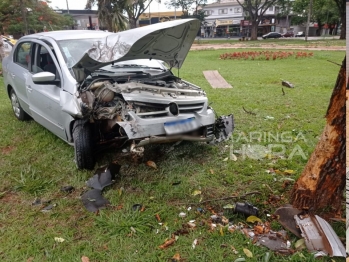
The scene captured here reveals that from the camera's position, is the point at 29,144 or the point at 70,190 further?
the point at 29,144

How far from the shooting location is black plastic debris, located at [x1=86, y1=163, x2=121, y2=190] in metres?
3.30

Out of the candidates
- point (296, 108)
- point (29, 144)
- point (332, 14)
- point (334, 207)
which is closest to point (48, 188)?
point (29, 144)

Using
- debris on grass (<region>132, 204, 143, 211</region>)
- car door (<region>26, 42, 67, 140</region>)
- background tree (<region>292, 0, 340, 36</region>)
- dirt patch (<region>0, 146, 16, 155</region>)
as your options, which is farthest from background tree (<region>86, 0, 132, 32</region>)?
background tree (<region>292, 0, 340, 36</region>)

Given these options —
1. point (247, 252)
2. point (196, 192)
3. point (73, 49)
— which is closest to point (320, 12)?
point (73, 49)

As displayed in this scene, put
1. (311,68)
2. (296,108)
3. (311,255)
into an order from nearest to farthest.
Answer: (311,255), (296,108), (311,68)

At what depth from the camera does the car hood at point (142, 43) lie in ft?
10.6

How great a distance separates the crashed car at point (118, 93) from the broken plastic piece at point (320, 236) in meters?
1.58

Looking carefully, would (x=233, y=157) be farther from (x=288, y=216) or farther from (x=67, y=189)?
(x=67, y=189)

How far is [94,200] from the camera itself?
3062 mm

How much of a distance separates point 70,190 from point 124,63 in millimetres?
2077

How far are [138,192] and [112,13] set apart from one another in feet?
66.9

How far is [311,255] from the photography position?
223 centimetres

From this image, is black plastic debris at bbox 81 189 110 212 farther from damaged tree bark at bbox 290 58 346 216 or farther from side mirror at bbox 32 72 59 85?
damaged tree bark at bbox 290 58 346 216

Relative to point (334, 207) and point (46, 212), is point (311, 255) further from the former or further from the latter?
point (46, 212)
